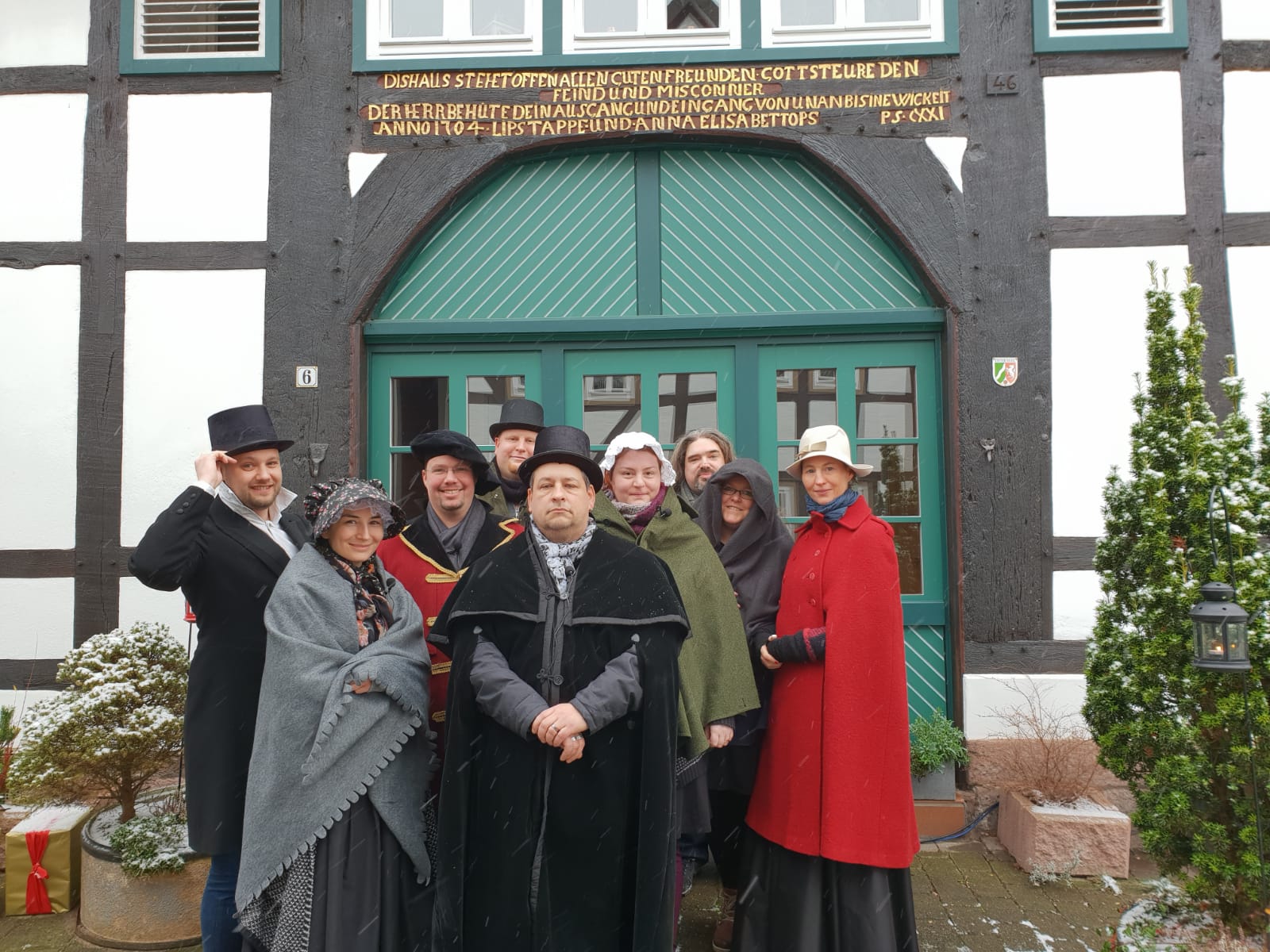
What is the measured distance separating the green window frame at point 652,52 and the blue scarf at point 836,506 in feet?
10.4

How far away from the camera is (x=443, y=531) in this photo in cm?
314

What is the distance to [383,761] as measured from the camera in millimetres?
2543

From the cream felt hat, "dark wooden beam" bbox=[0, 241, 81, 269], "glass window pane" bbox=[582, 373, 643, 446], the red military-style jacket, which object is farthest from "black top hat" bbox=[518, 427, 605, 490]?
"dark wooden beam" bbox=[0, 241, 81, 269]

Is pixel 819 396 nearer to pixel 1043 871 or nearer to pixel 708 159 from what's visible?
pixel 708 159

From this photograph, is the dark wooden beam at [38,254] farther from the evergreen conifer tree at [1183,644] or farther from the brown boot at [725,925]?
the evergreen conifer tree at [1183,644]

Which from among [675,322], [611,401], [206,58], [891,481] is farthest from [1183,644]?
[206,58]

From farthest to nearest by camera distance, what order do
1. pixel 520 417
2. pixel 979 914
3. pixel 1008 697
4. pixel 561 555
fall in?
pixel 1008 697 < pixel 979 914 < pixel 520 417 < pixel 561 555

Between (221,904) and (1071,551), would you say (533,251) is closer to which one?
(1071,551)

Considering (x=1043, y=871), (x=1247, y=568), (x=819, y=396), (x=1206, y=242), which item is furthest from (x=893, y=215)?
(x=1043, y=871)

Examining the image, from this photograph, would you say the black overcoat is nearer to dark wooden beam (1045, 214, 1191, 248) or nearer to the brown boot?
the brown boot

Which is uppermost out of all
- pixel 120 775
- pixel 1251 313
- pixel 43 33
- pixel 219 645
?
pixel 43 33

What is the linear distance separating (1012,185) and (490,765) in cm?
428

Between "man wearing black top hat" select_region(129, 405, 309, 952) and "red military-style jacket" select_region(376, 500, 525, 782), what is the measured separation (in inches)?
15.9

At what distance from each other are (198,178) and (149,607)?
2490 mm
